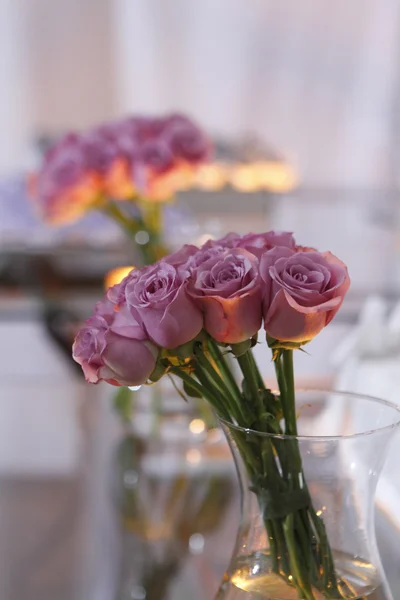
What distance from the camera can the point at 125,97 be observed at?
13.1 feet

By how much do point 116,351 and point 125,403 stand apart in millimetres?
707

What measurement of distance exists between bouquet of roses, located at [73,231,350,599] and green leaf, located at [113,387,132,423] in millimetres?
651

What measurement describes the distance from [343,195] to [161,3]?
4.46 feet

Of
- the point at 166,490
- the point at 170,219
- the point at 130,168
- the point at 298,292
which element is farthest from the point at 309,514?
the point at 170,219

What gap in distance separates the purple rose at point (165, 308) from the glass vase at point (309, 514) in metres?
0.08

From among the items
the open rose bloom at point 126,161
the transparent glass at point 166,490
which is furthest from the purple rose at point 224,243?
the open rose bloom at point 126,161

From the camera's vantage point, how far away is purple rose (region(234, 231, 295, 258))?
46 cm

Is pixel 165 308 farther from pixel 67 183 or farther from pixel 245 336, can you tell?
pixel 67 183

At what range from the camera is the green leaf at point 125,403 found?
1114 millimetres

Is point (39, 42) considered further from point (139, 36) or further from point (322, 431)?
point (322, 431)

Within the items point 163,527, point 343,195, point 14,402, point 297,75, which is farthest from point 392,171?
point 163,527

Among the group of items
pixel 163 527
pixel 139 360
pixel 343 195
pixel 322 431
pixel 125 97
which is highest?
pixel 139 360

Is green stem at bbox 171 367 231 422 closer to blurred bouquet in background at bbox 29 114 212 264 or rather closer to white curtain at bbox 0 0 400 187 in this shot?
blurred bouquet in background at bbox 29 114 212 264

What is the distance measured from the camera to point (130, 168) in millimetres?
1004
